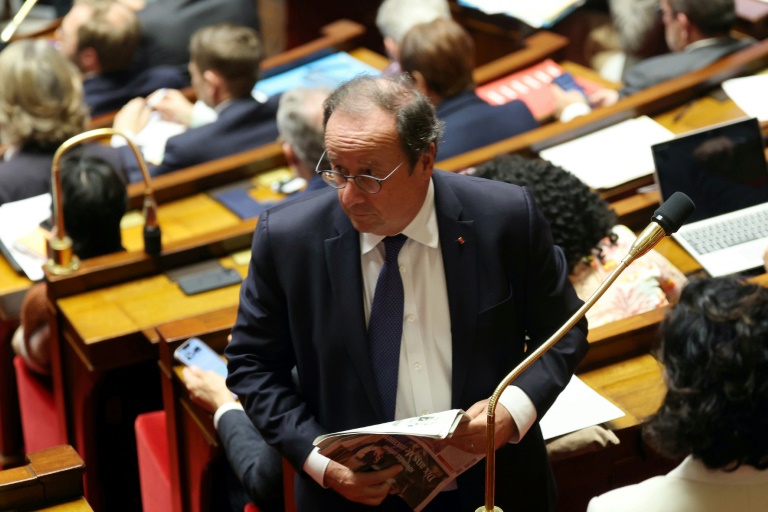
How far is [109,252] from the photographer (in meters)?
3.81

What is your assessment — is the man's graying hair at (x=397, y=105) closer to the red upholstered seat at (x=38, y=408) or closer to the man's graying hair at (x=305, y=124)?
the man's graying hair at (x=305, y=124)

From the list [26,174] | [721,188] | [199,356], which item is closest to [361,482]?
[199,356]

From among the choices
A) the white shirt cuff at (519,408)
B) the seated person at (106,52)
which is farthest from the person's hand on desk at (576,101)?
the white shirt cuff at (519,408)

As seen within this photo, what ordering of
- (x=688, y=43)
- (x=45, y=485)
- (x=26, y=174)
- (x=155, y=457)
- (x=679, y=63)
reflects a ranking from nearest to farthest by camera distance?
1. (x=45, y=485)
2. (x=155, y=457)
3. (x=26, y=174)
4. (x=679, y=63)
5. (x=688, y=43)

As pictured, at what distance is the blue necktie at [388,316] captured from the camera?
2279 millimetres

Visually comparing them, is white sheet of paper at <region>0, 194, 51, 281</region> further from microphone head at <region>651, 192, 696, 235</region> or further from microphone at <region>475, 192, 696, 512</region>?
microphone head at <region>651, 192, 696, 235</region>

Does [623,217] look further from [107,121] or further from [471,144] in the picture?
[107,121]

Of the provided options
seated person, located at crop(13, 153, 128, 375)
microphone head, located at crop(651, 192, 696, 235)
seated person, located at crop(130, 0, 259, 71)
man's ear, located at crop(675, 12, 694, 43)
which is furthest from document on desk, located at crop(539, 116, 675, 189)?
seated person, located at crop(130, 0, 259, 71)

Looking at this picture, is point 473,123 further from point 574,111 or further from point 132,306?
point 132,306

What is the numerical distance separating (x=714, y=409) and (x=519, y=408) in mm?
360

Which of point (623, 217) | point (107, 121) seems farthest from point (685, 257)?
point (107, 121)

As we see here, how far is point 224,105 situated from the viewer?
16.0 ft

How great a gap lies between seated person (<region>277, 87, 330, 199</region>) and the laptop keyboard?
3.76ft

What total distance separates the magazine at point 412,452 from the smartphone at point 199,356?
2.66ft
